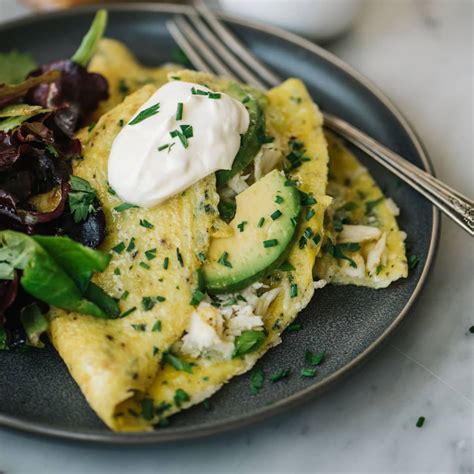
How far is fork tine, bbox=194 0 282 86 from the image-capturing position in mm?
4301

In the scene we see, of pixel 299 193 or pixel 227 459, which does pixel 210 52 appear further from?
pixel 227 459

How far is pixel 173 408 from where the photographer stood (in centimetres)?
271

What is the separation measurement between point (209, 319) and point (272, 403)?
1.45 ft

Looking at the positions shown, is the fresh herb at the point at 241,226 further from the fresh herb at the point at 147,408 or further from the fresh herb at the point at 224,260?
the fresh herb at the point at 147,408

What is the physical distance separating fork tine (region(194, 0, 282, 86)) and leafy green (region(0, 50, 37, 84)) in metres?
1.17

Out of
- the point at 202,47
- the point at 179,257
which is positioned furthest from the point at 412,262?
the point at 202,47

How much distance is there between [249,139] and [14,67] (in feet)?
5.93

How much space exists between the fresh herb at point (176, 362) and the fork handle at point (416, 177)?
139cm

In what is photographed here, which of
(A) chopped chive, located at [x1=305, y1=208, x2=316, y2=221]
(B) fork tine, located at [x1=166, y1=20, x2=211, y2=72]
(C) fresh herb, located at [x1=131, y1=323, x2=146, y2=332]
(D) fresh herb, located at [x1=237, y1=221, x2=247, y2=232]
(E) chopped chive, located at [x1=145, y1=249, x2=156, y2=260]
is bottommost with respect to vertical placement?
(C) fresh herb, located at [x1=131, y1=323, x2=146, y2=332]

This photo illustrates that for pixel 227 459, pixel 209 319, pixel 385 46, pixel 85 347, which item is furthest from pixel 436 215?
pixel 385 46

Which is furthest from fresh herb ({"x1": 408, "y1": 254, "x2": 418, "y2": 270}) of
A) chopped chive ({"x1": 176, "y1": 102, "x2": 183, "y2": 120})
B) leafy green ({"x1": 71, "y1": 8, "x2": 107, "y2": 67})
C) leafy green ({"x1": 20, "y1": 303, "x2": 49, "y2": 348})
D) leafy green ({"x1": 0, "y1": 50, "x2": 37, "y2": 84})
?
leafy green ({"x1": 0, "y1": 50, "x2": 37, "y2": 84})

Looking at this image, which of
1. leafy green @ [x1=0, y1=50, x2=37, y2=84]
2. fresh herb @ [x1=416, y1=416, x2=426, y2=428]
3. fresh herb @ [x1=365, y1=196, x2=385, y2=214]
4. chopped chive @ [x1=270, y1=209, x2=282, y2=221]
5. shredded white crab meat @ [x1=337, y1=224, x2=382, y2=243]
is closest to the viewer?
fresh herb @ [x1=416, y1=416, x2=426, y2=428]

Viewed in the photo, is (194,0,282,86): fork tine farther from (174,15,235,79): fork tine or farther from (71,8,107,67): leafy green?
(71,8,107,67): leafy green

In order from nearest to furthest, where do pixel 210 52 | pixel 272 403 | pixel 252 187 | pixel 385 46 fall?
pixel 272 403
pixel 252 187
pixel 210 52
pixel 385 46
